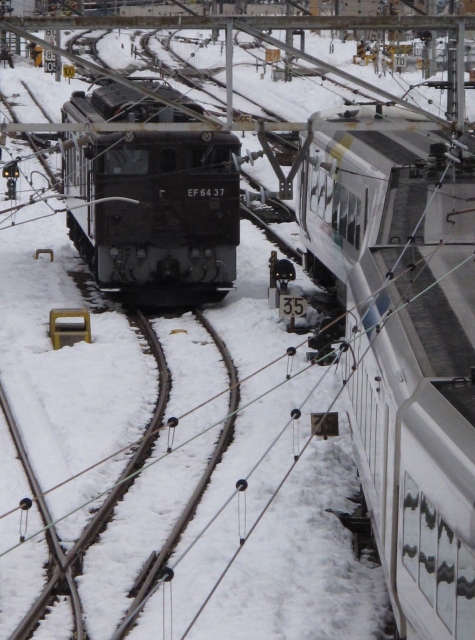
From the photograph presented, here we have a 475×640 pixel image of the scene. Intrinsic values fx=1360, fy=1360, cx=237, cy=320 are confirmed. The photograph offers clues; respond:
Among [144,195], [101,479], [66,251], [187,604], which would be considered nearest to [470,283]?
[187,604]

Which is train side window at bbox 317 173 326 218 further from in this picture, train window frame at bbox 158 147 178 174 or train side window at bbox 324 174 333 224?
train window frame at bbox 158 147 178 174

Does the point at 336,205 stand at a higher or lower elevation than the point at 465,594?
lower

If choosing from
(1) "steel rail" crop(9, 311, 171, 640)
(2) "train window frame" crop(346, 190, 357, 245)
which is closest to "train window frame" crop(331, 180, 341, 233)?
(2) "train window frame" crop(346, 190, 357, 245)

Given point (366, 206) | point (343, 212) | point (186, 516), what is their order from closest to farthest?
point (186, 516) → point (366, 206) → point (343, 212)

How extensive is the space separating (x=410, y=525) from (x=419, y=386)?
82cm

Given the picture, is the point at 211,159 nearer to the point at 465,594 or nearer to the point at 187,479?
the point at 187,479

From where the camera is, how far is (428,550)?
7.06 metres

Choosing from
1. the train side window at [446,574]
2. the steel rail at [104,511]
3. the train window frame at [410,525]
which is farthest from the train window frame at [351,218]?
the train side window at [446,574]

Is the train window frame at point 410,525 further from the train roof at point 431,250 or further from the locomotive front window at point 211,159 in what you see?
the locomotive front window at point 211,159

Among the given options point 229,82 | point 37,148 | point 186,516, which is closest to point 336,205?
point 229,82

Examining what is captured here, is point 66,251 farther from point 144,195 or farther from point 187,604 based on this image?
point 187,604

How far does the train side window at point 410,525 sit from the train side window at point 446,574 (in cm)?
56

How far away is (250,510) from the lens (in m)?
12.4

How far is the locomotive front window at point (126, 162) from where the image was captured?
19844mm
